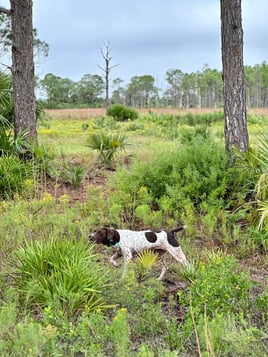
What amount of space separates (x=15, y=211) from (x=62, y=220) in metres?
0.58

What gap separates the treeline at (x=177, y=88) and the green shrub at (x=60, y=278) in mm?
72406

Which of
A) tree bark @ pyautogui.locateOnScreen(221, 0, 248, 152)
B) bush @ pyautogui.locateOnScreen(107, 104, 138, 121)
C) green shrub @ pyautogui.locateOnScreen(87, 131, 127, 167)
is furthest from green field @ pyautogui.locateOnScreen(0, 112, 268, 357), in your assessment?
bush @ pyautogui.locateOnScreen(107, 104, 138, 121)

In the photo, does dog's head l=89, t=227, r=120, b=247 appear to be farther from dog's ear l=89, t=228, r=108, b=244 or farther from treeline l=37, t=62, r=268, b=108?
treeline l=37, t=62, r=268, b=108

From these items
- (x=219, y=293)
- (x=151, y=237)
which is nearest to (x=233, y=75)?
(x=151, y=237)

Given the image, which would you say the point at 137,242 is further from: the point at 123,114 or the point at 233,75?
the point at 123,114

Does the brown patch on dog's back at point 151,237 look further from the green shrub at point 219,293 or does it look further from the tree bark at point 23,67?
the tree bark at point 23,67

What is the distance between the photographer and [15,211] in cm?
548

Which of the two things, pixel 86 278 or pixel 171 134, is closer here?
pixel 86 278

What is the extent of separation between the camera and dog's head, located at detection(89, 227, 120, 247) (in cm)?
421

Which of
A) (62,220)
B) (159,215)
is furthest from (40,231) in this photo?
(159,215)

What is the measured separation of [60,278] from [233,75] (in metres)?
4.65

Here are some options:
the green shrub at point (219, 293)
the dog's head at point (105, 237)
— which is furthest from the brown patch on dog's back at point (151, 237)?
the green shrub at point (219, 293)

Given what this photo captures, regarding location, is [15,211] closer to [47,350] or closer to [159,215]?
[159,215]

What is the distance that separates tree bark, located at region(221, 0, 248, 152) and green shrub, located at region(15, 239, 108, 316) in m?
3.84
